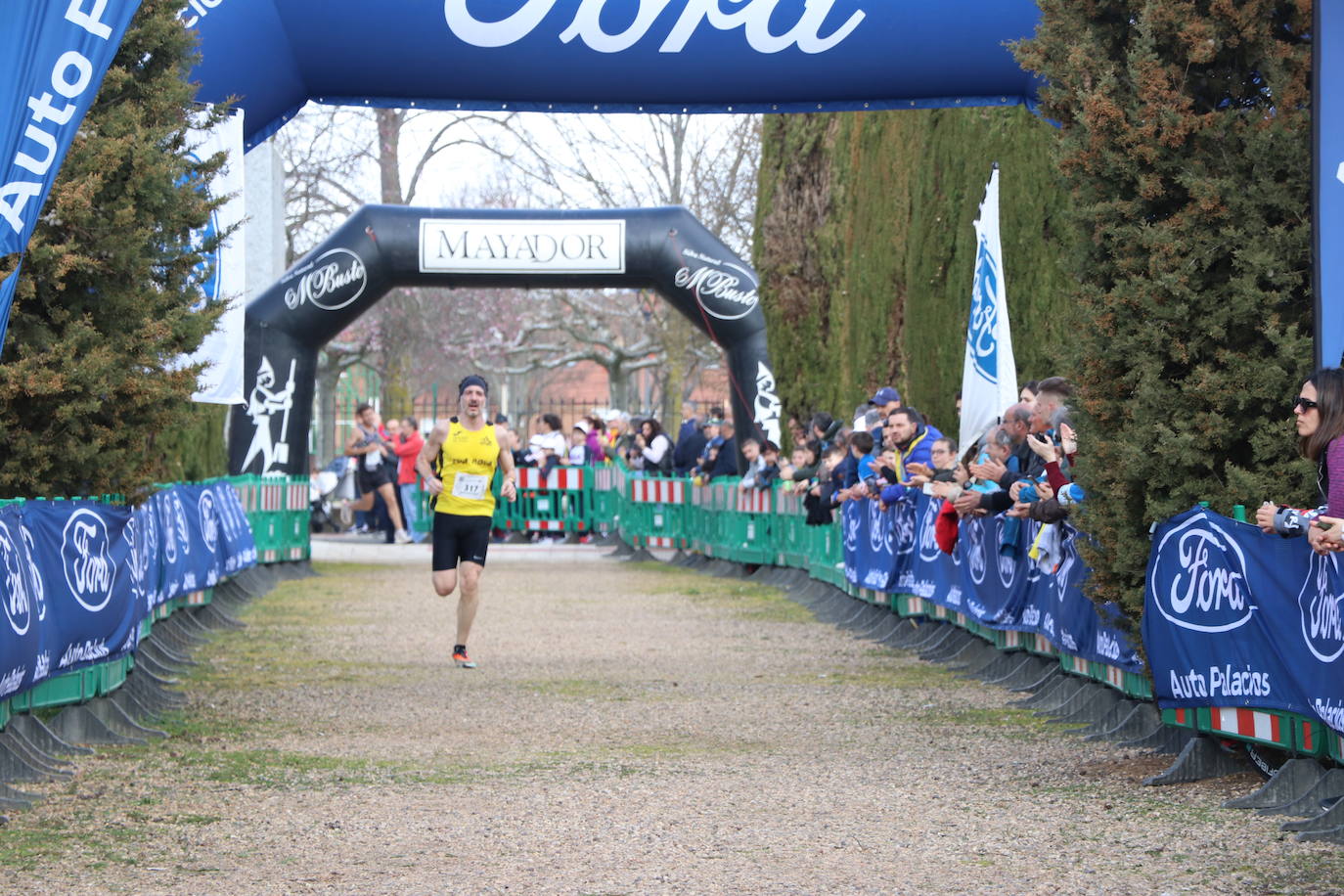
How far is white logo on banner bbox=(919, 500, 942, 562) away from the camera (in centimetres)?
1330

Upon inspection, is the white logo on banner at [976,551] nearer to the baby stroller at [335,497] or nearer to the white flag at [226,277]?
the white flag at [226,277]

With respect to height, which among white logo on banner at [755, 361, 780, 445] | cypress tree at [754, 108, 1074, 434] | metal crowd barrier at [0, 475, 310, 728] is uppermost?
cypress tree at [754, 108, 1074, 434]

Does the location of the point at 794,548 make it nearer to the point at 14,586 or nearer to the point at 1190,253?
the point at 1190,253

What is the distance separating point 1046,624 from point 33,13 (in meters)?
6.51

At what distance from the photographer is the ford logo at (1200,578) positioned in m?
7.53

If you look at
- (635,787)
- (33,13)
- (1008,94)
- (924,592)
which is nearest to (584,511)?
(924,592)

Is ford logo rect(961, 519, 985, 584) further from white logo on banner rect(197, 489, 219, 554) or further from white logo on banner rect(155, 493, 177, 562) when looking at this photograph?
white logo on banner rect(197, 489, 219, 554)

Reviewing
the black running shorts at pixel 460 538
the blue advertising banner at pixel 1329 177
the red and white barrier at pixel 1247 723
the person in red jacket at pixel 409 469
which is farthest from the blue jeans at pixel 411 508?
the blue advertising banner at pixel 1329 177

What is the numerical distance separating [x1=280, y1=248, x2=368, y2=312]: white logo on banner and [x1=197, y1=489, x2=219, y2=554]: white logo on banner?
7.91m

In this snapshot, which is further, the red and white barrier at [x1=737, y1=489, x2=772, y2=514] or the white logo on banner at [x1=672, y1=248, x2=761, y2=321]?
the white logo on banner at [x1=672, y1=248, x2=761, y2=321]

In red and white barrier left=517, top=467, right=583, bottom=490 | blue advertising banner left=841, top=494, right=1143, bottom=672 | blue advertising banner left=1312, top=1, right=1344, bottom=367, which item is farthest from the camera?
red and white barrier left=517, top=467, right=583, bottom=490

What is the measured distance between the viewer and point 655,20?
37.7 feet

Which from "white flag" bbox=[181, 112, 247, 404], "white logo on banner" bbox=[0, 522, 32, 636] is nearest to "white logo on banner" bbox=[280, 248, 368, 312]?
"white flag" bbox=[181, 112, 247, 404]

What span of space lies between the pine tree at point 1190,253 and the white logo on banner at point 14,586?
15.2 feet
